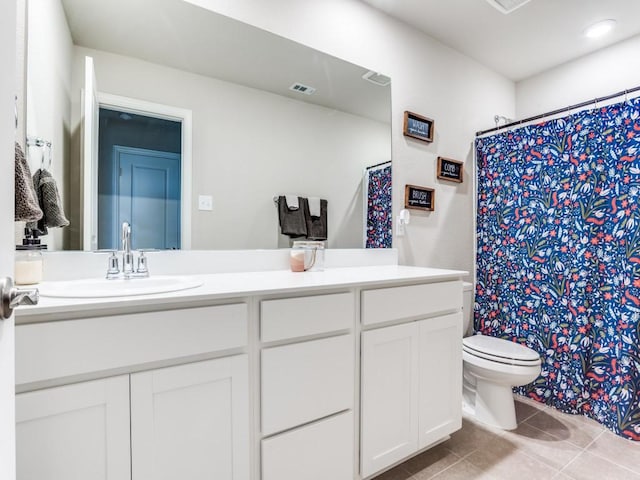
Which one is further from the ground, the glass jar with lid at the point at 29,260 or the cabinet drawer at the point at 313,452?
the glass jar with lid at the point at 29,260

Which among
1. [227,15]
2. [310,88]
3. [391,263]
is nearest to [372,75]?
[310,88]

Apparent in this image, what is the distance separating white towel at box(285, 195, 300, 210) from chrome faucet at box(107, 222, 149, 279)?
0.72 meters

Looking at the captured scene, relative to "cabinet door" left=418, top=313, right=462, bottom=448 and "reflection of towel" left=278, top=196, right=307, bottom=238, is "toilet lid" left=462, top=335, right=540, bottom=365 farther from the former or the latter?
"reflection of towel" left=278, top=196, right=307, bottom=238

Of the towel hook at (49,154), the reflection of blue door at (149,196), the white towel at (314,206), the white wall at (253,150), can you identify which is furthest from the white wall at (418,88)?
the towel hook at (49,154)

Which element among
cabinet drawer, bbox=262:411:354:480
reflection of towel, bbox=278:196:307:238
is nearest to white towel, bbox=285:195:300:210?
reflection of towel, bbox=278:196:307:238

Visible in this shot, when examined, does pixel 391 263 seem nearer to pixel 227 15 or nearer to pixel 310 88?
pixel 310 88

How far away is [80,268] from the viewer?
4.03ft

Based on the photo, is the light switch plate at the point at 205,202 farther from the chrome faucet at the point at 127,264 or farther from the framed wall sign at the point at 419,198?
the framed wall sign at the point at 419,198

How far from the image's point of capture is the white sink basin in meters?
0.90

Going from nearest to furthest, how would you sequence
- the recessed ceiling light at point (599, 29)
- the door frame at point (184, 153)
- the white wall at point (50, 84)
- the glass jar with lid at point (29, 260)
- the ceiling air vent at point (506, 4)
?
the glass jar with lid at point (29, 260)
the white wall at point (50, 84)
the door frame at point (184, 153)
the ceiling air vent at point (506, 4)
the recessed ceiling light at point (599, 29)

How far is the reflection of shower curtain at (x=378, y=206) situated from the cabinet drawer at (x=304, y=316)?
0.79m

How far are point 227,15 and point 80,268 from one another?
1266mm

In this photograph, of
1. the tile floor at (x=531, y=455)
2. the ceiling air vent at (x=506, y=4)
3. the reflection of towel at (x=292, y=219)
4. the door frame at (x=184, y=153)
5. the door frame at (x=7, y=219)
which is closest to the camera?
the door frame at (x=7, y=219)

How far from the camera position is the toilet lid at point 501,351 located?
1765 millimetres
